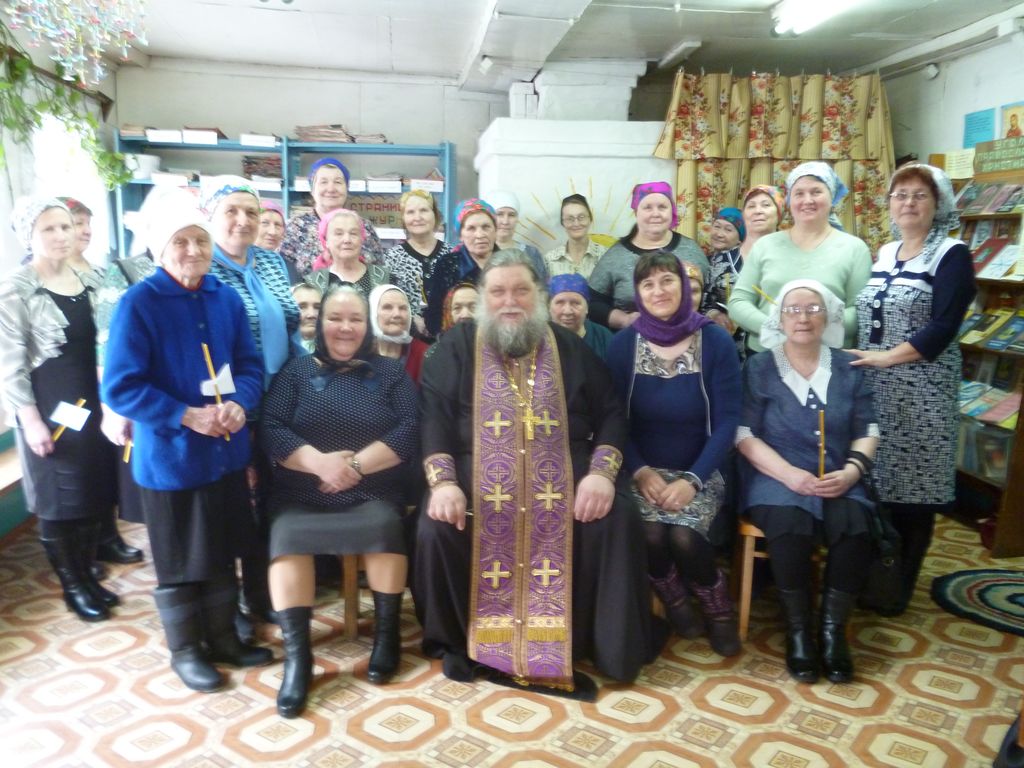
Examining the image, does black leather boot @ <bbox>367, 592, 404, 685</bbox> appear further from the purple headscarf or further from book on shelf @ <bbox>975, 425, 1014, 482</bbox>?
book on shelf @ <bbox>975, 425, 1014, 482</bbox>

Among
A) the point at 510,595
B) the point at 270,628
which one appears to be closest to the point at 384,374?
the point at 510,595

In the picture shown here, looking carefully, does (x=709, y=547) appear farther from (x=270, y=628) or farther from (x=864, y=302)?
(x=270, y=628)

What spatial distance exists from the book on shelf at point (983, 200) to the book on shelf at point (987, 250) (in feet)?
0.72

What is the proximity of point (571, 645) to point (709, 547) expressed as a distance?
0.57m

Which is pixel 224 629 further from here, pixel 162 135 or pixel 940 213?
pixel 162 135

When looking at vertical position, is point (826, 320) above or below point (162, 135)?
below

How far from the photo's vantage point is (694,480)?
96.0 inches

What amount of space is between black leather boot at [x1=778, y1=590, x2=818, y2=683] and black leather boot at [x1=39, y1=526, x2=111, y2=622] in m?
2.44

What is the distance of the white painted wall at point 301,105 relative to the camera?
5.54 m

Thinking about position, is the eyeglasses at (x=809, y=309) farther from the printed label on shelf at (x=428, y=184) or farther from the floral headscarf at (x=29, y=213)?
the printed label on shelf at (x=428, y=184)

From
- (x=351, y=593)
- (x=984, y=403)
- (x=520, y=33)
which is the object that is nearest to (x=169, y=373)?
(x=351, y=593)

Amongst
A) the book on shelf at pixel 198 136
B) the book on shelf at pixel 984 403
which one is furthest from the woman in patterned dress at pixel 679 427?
the book on shelf at pixel 198 136

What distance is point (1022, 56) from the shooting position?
14.1ft

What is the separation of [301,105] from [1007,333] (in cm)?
512
